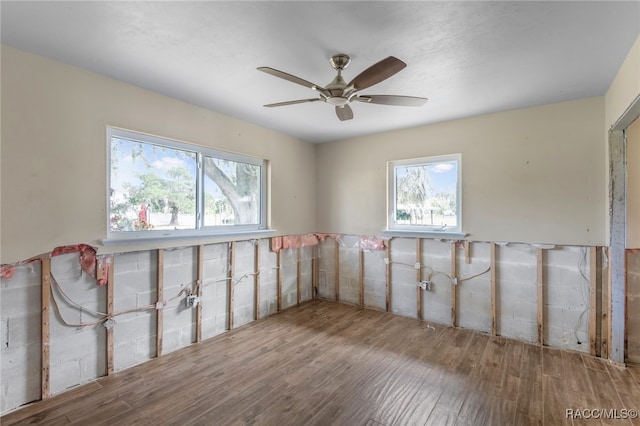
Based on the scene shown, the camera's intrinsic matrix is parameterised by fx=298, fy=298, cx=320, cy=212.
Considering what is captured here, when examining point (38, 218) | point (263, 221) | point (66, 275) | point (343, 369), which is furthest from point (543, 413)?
point (38, 218)

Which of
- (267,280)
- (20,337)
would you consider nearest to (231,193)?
(267,280)

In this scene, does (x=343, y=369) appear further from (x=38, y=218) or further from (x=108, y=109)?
(x=108, y=109)

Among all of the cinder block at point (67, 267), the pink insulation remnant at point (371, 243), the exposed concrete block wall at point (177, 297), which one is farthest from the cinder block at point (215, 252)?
the pink insulation remnant at point (371, 243)

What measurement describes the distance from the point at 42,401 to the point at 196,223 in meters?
1.81

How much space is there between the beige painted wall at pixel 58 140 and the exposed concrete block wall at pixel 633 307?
4.32 metres

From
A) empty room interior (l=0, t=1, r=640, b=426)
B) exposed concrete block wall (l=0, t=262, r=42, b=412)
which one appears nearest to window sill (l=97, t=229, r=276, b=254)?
empty room interior (l=0, t=1, r=640, b=426)

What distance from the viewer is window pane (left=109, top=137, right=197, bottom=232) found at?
269 cm

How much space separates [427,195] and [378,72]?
7.96 ft

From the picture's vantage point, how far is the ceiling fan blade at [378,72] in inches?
69.2

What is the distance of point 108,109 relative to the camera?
2559 mm

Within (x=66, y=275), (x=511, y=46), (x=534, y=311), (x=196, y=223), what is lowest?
(x=534, y=311)

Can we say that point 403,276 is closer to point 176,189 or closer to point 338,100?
point 338,100

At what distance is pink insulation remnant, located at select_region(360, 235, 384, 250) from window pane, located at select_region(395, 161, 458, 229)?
382 mm

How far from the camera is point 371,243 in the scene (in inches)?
172
